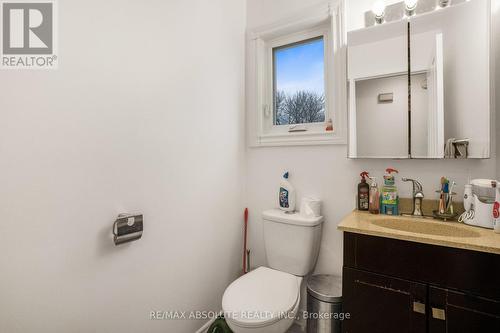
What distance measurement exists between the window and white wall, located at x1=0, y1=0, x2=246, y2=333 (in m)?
0.50

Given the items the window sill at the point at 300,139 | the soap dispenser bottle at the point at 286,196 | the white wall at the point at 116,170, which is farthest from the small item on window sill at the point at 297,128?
the white wall at the point at 116,170

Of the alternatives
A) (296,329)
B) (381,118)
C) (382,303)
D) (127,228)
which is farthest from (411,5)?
(296,329)

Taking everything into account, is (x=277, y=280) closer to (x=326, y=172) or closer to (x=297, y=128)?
(x=326, y=172)

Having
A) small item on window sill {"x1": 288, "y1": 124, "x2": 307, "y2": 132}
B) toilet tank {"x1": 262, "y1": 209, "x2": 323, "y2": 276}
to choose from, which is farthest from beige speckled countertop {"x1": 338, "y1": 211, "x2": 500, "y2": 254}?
small item on window sill {"x1": 288, "y1": 124, "x2": 307, "y2": 132}

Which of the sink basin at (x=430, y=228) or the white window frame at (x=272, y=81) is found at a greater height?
the white window frame at (x=272, y=81)

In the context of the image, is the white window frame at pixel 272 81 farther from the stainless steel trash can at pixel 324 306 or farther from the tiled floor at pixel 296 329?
the tiled floor at pixel 296 329

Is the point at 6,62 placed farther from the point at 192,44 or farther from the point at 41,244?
the point at 192,44

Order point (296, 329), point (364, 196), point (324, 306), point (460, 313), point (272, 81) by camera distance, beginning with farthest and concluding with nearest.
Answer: point (272, 81) < point (296, 329) < point (364, 196) < point (324, 306) < point (460, 313)

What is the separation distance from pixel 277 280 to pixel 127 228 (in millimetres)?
903

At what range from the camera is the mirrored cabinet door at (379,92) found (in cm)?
135

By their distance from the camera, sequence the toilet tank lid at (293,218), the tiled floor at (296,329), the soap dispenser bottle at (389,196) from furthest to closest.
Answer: the tiled floor at (296,329)
the toilet tank lid at (293,218)
the soap dispenser bottle at (389,196)

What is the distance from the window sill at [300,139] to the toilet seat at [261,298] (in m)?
0.89

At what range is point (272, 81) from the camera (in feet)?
6.54

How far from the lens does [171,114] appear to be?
1.34 m
